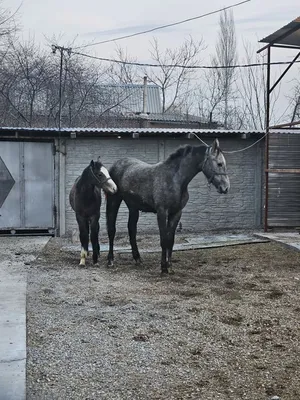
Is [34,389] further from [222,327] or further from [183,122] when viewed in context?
[183,122]

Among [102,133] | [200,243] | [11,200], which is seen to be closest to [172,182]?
[200,243]

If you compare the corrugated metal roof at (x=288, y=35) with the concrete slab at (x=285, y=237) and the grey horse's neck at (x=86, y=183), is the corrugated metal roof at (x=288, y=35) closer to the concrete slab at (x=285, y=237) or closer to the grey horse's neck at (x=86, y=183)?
the concrete slab at (x=285, y=237)

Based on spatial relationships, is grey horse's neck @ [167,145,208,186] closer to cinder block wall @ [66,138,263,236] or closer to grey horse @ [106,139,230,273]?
grey horse @ [106,139,230,273]

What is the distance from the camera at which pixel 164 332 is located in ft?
16.3

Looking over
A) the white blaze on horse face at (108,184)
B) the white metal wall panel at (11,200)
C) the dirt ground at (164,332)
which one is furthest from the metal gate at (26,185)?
the white blaze on horse face at (108,184)

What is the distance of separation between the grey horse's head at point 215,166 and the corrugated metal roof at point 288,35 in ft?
10.6

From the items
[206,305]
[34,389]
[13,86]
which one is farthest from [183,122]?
[34,389]

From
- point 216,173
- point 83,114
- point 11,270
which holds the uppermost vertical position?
point 83,114

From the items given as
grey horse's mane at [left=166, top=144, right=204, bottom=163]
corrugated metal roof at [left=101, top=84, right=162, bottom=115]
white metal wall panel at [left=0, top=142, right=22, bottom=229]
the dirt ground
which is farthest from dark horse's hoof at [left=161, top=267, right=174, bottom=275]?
corrugated metal roof at [left=101, top=84, right=162, bottom=115]

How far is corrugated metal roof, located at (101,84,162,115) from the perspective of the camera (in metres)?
24.9

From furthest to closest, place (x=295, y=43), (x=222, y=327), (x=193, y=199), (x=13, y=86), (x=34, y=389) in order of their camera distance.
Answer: (x=13, y=86), (x=193, y=199), (x=295, y=43), (x=222, y=327), (x=34, y=389)

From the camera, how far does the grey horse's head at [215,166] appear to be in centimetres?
780

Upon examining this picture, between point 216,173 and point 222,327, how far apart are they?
10.2ft

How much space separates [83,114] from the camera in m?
22.2
